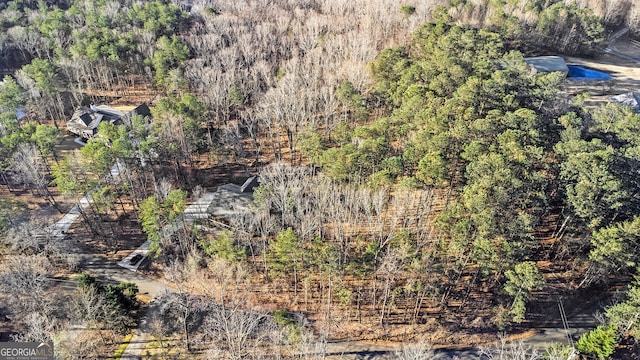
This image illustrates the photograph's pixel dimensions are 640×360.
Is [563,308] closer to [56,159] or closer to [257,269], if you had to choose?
[257,269]

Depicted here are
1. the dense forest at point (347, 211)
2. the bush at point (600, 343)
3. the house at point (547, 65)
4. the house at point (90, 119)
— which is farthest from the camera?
the house at point (547, 65)

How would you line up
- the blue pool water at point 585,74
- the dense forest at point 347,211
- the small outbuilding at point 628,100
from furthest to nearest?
the blue pool water at point 585,74 < the small outbuilding at point 628,100 < the dense forest at point 347,211

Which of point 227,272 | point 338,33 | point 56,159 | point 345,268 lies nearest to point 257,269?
point 227,272

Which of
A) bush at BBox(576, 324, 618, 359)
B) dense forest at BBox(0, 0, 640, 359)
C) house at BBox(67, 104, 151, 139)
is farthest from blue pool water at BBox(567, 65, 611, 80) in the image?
house at BBox(67, 104, 151, 139)

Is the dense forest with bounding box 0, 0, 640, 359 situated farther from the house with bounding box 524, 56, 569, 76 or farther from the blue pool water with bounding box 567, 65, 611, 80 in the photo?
the blue pool water with bounding box 567, 65, 611, 80

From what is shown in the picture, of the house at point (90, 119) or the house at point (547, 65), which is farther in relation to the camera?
the house at point (547, 65)

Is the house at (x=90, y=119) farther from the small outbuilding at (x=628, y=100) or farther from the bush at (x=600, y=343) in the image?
the small outbuilding at (x=628, y=100)

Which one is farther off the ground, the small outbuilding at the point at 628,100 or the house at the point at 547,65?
the house at the point at 547,65

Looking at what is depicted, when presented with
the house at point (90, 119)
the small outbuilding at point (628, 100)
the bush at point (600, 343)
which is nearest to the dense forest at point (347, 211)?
the bush at point (600, 343)
